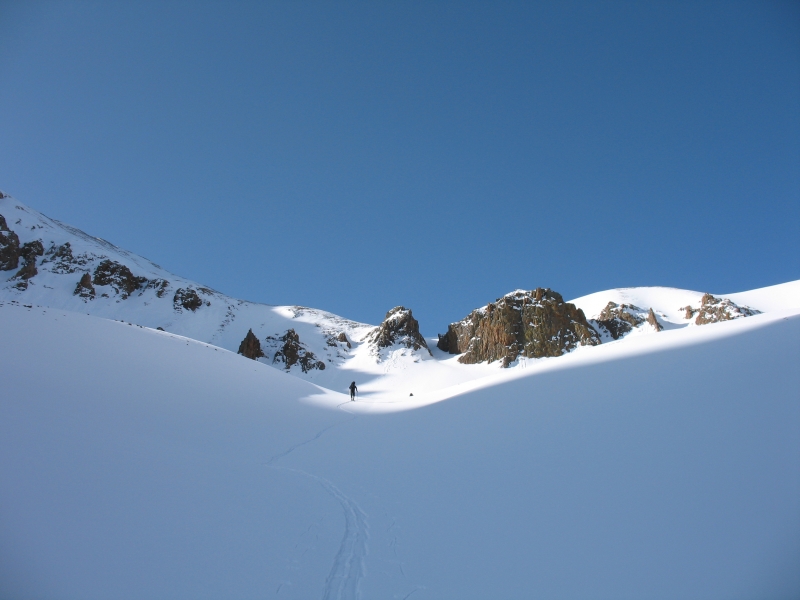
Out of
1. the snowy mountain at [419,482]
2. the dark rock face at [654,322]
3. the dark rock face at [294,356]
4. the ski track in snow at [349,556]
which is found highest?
the dark rock face at [654,322]

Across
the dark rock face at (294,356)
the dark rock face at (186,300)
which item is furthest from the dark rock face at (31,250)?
the dark rock face at (294,356)

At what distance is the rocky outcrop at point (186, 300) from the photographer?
235 ft

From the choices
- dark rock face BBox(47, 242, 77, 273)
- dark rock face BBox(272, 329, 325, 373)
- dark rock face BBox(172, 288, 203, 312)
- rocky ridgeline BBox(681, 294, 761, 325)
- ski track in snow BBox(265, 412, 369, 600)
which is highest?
rocky ridgeline BBox(681, 294, 761, 325)

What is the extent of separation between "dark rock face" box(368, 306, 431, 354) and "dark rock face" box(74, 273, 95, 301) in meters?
50.1

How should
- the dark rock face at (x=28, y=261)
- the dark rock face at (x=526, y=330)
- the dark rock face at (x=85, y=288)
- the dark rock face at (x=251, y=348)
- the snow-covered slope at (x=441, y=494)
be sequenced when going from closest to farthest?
the snow-covered slope at (x=441, y=494)
the dark rock face at (x=251, y=348)
the dark rock face at (x=28, y=261)
the dark rock face at (x=526, y=330)
the dark rock face at (x=85, y=288)

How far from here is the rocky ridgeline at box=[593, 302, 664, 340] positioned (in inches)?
2872

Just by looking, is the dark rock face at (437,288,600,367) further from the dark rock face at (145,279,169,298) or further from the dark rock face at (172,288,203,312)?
the dark rock face at (145,279,169,298)

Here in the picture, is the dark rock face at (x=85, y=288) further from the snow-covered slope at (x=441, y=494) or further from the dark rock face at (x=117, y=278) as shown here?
the snow-covered slope at (x=441, y=494)

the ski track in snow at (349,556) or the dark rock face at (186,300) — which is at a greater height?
the dark rock face at (186,300)

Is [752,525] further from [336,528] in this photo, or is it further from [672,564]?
[336,528]

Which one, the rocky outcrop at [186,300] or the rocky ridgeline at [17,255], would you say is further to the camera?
the rocky outcrop at [186,300]

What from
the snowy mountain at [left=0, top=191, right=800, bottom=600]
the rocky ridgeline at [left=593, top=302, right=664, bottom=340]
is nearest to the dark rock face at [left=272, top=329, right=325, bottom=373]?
the snowy mountain at [left=0, top=191, right=800, bottom=600]

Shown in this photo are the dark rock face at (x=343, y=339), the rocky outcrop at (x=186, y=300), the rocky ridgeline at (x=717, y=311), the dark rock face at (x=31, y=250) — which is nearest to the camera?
the dark rock face at (x=31, y=250)

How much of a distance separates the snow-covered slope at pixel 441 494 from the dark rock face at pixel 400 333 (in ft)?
194
